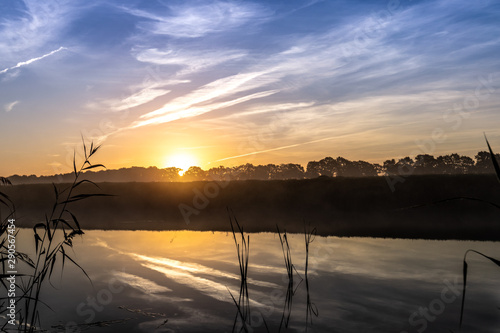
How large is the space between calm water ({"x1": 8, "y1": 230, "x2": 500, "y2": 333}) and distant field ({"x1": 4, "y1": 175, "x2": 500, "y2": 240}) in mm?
7381

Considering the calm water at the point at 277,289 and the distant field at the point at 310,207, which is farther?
the distant field at the point at 310,207

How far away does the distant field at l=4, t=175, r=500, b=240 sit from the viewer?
2667 centimetres

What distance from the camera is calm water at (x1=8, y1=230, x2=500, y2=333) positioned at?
8375 millimetres

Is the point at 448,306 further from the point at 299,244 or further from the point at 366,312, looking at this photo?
the point at 299,244

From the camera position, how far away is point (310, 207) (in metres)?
35.4

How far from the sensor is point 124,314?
893 cm

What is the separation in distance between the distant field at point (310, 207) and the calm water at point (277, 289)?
7.38m

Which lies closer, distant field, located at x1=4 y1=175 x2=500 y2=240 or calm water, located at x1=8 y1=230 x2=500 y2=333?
calm water, located at x1=8 y1=230 x2=500 y2=333

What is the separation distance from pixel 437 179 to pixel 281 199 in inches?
543

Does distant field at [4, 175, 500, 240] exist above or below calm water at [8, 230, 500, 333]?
above

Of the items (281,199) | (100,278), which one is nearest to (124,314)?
(100,278)

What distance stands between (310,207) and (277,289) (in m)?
25.0

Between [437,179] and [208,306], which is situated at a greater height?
[437,179]

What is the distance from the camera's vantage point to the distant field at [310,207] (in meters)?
26.7
